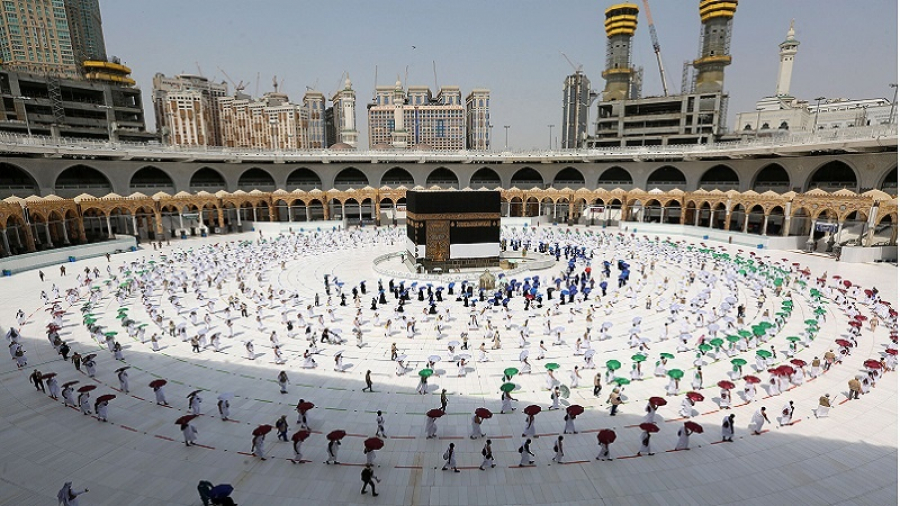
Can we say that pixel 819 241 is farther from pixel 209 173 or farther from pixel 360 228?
pixel 209 173

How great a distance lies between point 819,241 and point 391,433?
139 feet

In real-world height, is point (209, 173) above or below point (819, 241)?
above

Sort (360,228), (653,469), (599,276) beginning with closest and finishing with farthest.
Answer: (653,469)
(599,276)
(360,228)

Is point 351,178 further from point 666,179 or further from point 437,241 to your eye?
point 666,179

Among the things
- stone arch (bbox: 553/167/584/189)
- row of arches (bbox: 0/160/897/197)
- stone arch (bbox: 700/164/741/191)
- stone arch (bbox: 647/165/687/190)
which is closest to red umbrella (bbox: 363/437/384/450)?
row of arches (bbox: 0/160/897/197)

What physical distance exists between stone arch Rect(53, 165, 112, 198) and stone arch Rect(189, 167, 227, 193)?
340 inches

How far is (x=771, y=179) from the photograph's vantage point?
46.8m

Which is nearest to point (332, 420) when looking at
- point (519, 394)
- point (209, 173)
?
point (519, 394)

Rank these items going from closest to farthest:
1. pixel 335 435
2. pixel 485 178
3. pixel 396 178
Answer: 1. pixel 335 435
2. pixel 396 178
3. pixel 485 178

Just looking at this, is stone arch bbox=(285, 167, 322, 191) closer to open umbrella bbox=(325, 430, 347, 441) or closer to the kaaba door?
the kaaba door

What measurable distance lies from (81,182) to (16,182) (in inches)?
201

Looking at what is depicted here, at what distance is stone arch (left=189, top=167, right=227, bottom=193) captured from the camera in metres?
53.2

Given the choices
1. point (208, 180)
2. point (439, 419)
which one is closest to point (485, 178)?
point (208, 180)

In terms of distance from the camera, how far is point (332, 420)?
12180 mm
